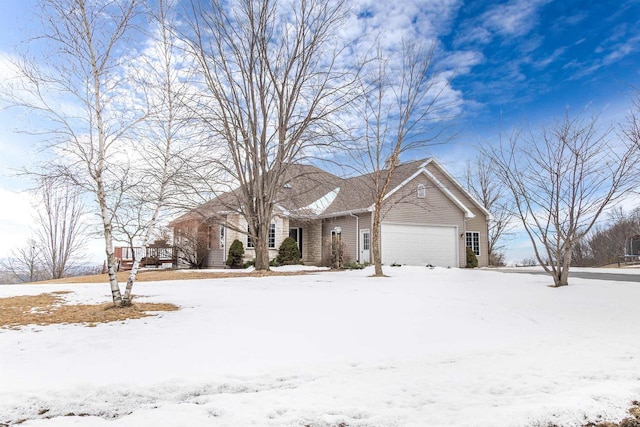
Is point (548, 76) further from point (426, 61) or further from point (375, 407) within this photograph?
point (375, 407)

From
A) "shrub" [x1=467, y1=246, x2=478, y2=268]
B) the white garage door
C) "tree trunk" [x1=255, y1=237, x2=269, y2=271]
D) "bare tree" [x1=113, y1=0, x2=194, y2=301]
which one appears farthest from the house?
"bare tree" [x1=113, y1=0, x2=194, y2=301]

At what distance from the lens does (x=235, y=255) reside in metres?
19.3

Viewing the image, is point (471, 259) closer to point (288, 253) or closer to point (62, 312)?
point (288, 253)

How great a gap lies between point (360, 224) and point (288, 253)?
3.74 meters

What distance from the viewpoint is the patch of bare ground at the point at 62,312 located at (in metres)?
6.09

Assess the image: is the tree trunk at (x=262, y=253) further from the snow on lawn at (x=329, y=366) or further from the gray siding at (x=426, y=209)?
the snow on lawn at (x=329, y=366)

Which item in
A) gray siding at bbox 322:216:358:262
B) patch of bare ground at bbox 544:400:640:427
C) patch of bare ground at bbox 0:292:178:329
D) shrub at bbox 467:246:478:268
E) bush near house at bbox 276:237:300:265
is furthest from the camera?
shrub at bbox 467:246:478:268

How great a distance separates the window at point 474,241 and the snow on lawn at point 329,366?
52.0 feet

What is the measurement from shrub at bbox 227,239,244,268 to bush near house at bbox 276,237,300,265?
1777mm

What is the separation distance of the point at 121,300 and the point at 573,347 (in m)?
6.87

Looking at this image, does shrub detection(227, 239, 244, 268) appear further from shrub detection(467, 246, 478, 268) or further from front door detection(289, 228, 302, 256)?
shrub detection(467, 246, 478, 268)

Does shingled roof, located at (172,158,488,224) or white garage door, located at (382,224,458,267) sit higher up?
shingled roof, located at (172,158,488,224)

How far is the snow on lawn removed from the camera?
127 inches

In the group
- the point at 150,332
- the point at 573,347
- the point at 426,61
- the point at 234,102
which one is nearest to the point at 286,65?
the point at 234,102
